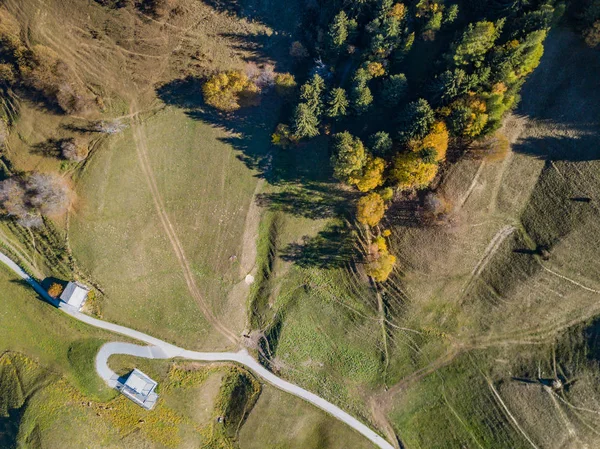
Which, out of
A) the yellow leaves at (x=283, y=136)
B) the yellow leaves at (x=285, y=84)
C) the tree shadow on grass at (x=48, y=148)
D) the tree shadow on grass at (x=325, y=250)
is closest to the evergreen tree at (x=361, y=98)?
the yellow leaves at (x=285, y=84)

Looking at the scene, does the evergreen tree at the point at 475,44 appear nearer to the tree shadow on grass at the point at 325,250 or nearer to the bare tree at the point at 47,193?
the tree shadow on grass at the point at 325,250

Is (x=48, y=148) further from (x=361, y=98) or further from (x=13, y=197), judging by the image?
(x=361, y=98)

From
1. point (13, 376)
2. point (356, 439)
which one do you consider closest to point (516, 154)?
point (356, 439)

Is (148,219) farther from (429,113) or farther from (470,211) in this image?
(470,211)

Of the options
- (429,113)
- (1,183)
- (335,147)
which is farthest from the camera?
(1,183)

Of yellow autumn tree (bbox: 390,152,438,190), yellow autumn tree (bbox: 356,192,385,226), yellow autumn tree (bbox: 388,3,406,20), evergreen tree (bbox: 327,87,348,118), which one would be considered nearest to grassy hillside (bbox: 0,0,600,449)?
yellow autumn tree (bbox: 356,192,385,226)

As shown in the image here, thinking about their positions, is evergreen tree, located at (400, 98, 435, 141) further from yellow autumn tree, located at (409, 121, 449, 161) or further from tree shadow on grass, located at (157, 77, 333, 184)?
tree shadow on grass, located at (157, 77, 333, 184)
